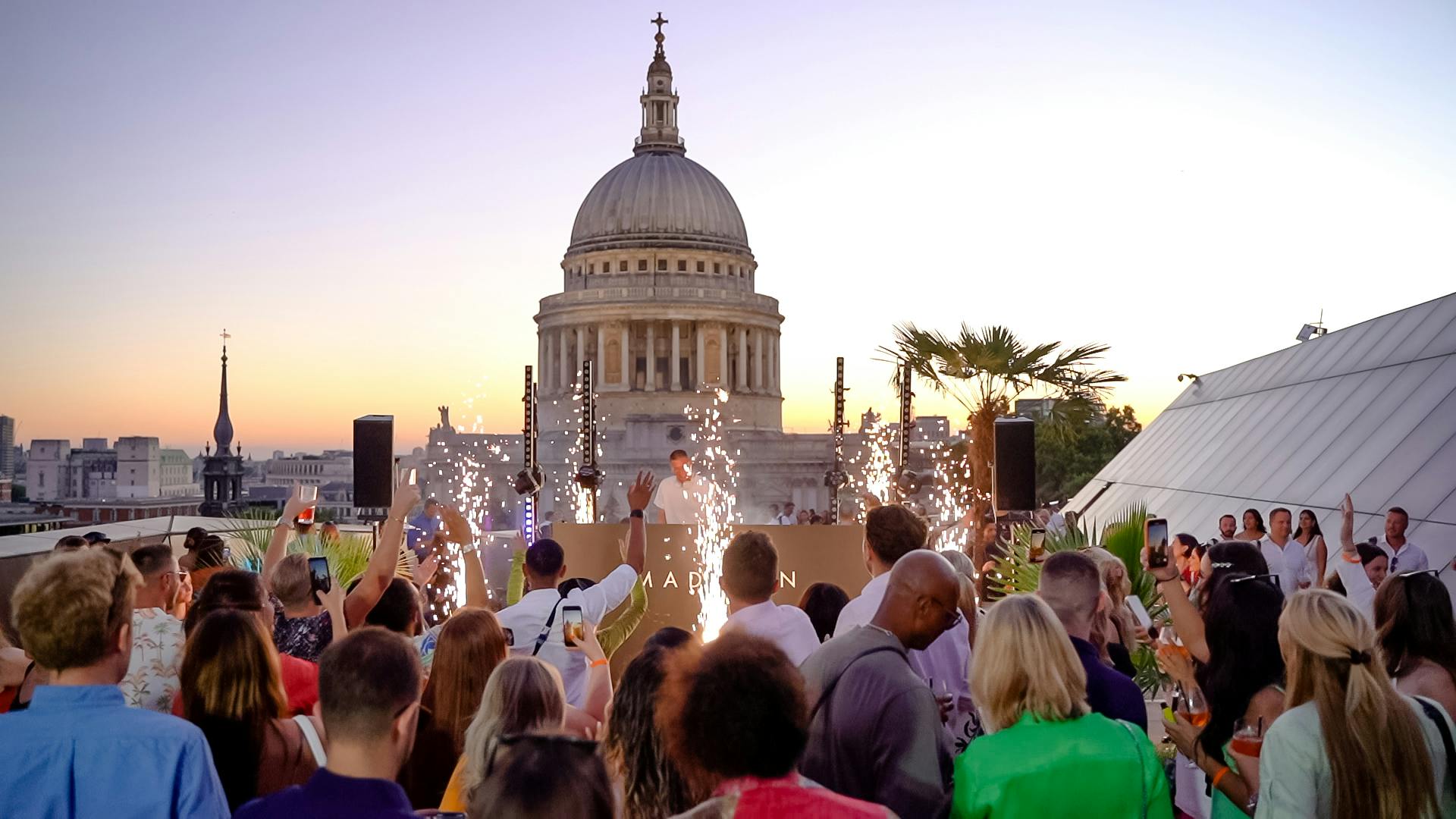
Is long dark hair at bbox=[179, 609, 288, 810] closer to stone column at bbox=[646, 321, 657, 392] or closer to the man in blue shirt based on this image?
the man in blue shirt

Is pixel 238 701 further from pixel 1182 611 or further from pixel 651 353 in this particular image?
pixel 651 353

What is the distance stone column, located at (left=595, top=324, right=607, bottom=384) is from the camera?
79.6 metres

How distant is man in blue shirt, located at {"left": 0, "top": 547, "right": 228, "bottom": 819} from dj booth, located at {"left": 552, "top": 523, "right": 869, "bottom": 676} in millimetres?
6769

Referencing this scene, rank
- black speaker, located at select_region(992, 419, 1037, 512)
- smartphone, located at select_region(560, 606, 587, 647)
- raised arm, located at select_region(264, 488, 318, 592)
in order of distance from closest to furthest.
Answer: smartphone, located at select_region(560, 606, 587, 647), raised arm, located at select_region(264, 488, 318, 592), black speaker, located at select_region(992, 419, 1037, 512)

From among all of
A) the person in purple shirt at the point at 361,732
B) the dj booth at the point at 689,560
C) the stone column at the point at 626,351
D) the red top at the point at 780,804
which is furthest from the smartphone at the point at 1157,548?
the stone column at the point at 626,351

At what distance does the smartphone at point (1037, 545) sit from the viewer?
8.43 meters

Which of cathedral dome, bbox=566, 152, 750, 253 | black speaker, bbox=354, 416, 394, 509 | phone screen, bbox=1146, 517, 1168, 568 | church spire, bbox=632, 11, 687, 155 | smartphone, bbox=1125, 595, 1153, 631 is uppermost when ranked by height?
church spire, bbox=632, 11, 687, 155

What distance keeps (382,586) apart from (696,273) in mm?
78659

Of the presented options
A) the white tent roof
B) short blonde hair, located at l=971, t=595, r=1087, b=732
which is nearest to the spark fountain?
short blonde hair, located at l=971, t=595, r=1087, b=732

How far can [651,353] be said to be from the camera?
80.1m

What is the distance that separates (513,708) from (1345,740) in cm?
279

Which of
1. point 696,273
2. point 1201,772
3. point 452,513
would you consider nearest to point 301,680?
point 452,513

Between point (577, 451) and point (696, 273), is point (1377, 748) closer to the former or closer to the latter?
Result: point (577, 451)

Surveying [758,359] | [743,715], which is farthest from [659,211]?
[743,715]
